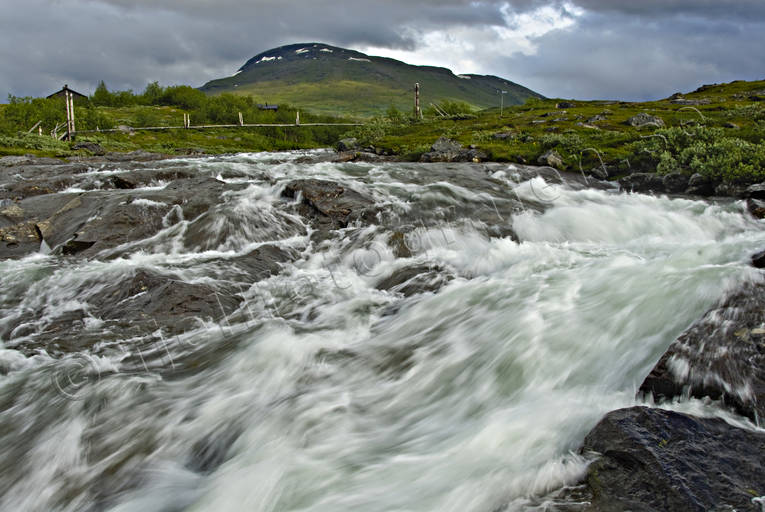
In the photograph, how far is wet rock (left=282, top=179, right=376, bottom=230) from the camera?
12.3 m

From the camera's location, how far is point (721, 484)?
2.94 metres

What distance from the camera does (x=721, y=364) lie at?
410cm

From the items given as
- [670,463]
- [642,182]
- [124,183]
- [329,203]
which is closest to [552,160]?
[642,182]

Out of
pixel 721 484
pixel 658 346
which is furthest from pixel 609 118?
pixel 721 484

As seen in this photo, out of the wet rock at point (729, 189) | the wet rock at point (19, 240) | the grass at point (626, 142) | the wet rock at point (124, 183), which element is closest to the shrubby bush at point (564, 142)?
the grass at point (626, 142)

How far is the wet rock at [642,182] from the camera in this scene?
1592cm

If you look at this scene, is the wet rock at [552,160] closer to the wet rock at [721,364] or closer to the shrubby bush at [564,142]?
the shrubby bush at [564,142]

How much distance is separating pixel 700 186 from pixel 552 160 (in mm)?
6401

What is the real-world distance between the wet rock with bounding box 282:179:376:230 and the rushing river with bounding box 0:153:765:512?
160cm

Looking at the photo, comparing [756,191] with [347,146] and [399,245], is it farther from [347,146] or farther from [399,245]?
[347,146]

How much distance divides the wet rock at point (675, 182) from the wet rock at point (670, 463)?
1408 cm

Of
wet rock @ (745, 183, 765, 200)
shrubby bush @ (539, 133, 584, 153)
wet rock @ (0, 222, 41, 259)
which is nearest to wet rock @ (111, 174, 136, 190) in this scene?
wet rock @ (0, 222, 41, 259)

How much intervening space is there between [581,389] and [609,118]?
32936mm

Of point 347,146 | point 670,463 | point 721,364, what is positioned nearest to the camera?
point 670,463
